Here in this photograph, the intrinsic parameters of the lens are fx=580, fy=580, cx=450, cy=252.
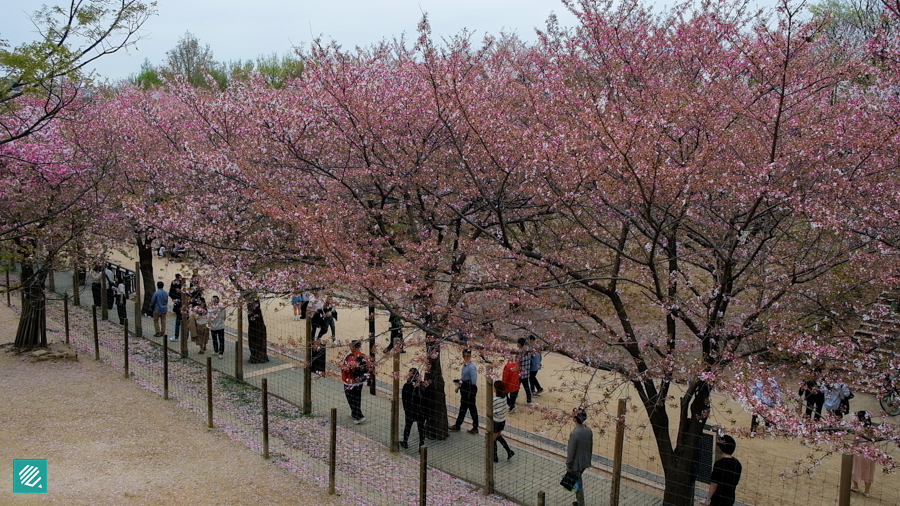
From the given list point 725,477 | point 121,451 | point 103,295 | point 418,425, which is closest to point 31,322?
point 103,295

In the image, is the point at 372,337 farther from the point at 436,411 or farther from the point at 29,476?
the point at 29,476

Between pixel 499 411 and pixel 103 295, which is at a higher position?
pixel 103 295

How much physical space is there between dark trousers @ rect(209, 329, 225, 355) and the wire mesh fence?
1.99 feet

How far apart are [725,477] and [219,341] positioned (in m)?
→ 10.1

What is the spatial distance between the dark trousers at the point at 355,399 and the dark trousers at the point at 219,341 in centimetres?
455

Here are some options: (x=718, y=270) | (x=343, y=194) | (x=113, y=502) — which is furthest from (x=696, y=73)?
(x=113, y=502)

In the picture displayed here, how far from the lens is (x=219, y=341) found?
12.4m

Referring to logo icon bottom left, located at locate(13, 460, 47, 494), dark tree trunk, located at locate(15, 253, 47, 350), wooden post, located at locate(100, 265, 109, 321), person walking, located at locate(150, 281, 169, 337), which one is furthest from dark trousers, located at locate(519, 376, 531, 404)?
wooden post, located at locate(100, 265, 109, 321)

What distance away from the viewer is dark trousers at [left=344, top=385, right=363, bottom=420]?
9016 millimetres

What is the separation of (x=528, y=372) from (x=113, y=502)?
21.7 ft

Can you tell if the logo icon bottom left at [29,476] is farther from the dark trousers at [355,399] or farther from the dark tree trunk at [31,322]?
the dark tree trunk at [31,322]

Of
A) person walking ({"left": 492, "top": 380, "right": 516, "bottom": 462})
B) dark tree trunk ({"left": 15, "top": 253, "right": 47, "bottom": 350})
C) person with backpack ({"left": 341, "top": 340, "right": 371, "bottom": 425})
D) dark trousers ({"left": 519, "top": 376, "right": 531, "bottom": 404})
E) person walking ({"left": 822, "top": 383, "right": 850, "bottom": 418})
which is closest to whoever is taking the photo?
Result: person walking ({"left": 492, "top": 380, "right": 516, "bottom": 462})

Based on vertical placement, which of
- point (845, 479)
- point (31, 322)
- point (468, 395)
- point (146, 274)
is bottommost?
point (468, 395)

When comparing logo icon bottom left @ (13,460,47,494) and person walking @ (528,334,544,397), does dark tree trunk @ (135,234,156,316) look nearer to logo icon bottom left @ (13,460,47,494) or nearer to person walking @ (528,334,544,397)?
logo icon bottom left @ (13,460,47,494)
